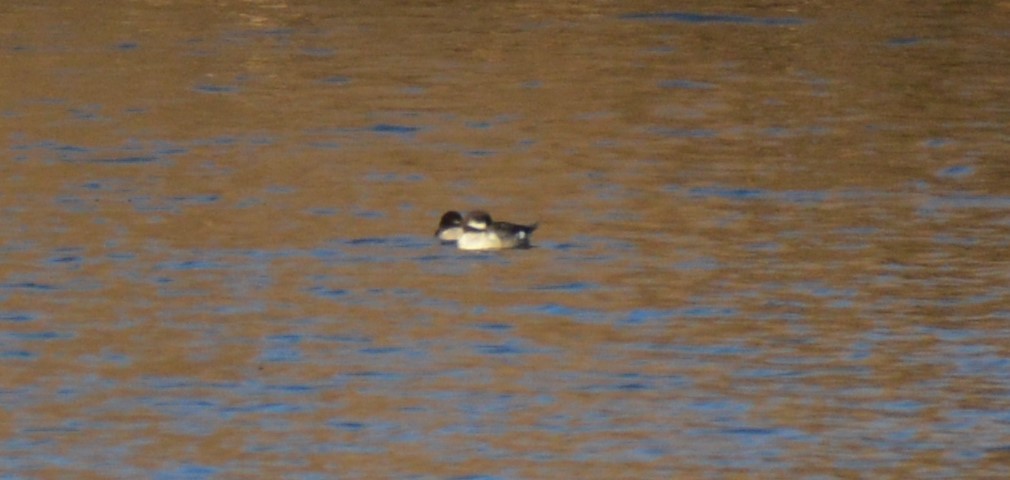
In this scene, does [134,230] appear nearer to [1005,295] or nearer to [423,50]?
[1005,295]

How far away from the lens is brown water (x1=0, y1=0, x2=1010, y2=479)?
8797mm

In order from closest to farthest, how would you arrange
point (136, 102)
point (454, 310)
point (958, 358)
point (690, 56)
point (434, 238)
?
point (958, 358)
point (454, 310)
point (434, 238)
point (136, 102)
point (690, 56)

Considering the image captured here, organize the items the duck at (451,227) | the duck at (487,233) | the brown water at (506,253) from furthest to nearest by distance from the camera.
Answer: the duck at (451,227), the duck at (487,233), the brown water at (506,253)

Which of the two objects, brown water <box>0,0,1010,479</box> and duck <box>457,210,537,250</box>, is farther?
duck <box>457,210,537,250</box>

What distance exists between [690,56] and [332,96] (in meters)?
4.07

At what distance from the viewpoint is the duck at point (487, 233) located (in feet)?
41.1

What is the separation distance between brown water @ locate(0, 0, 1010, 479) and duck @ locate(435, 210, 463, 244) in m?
0.09

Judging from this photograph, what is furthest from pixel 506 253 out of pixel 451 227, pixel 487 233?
pixel 451 227

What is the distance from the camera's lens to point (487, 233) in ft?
41.3

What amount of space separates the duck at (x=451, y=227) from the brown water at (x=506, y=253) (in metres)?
0.09

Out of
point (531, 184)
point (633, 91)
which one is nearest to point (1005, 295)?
point (531, 184)

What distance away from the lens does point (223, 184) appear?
47.6 feet

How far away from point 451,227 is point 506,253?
0.37 metres

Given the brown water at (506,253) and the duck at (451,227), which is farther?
the duck at (451,227)
